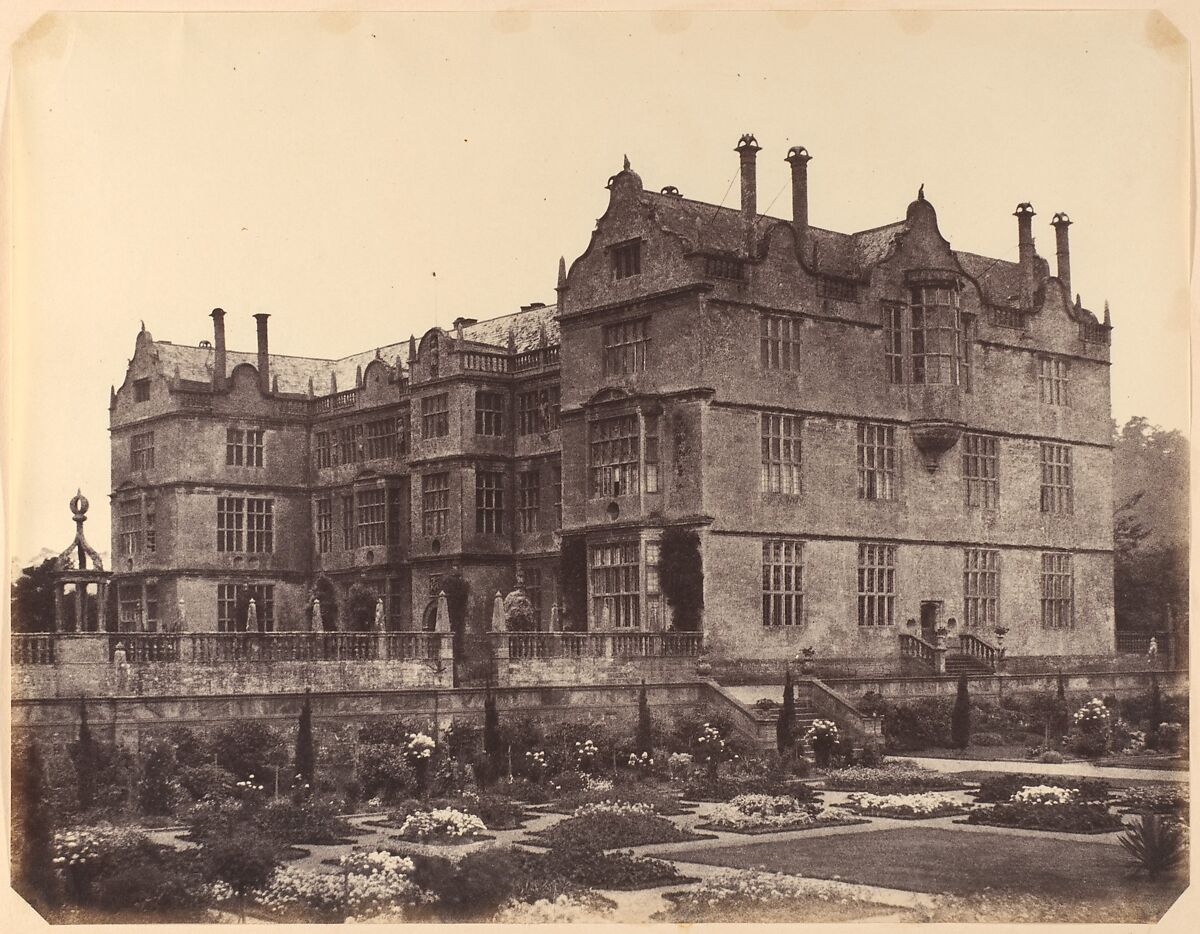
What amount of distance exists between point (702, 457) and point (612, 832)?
16.0 metres

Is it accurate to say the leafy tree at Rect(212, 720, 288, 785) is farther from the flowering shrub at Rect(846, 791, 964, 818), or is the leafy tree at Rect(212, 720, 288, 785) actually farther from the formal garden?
the flowering shrub at Rect(846, 791, 964, 818)

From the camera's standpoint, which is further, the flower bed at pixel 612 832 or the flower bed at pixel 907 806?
the flower bed at pixel 907 806

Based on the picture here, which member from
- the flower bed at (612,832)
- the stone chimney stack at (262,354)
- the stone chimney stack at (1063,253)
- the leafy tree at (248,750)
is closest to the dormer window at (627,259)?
the stone chimney stack at (1063,253)

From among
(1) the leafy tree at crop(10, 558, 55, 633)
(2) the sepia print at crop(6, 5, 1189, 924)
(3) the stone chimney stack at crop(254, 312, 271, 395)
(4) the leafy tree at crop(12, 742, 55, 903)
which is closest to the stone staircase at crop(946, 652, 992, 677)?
(2) the sepia print at crop(6, 5, 1189, 924)

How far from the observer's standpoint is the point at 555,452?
49.3 meters

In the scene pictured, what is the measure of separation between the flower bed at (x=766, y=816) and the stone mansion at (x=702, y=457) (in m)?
10.9

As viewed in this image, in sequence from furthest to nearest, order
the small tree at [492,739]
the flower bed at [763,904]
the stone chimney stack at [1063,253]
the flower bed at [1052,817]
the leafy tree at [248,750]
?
the stone chimney stack at [1063,253], the small tree at [492,739], the leafy tree at [248,750], the flower bed at [1052,817], the flower bed at [763,904]

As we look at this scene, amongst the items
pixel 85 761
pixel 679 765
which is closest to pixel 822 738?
pixel 679 765

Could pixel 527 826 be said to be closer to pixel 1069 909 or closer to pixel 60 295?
pixel 1069 909

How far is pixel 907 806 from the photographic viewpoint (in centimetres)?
2977

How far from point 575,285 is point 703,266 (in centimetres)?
463

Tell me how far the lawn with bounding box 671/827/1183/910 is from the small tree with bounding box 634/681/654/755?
8.63 metres

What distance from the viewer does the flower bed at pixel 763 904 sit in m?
22.2

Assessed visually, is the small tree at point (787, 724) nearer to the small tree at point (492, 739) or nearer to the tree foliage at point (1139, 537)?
the small tree at point (492, 739)
